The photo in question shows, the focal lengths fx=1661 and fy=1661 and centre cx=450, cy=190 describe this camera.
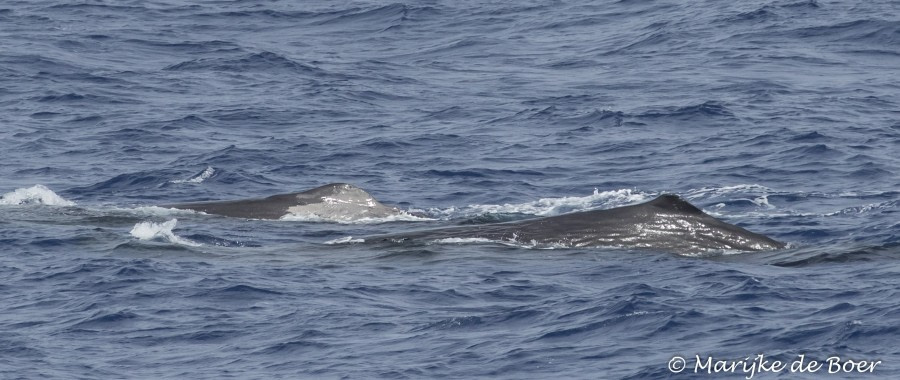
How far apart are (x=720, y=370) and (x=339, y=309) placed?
500 centimetres

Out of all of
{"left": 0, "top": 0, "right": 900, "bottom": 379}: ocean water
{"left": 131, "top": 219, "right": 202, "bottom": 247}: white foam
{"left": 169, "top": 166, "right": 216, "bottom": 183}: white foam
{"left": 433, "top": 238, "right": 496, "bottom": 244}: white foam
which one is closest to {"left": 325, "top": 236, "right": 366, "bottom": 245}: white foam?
{"left": 0, "top": 0, "right": 900, "bottom": 379}: ocean water

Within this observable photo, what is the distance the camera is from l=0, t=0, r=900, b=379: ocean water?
1725 centimetres

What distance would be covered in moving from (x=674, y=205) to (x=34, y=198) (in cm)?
1162

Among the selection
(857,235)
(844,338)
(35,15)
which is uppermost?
(844,338)

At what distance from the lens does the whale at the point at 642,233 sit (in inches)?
868

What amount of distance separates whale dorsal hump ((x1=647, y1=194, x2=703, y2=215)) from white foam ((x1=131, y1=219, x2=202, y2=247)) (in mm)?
6562

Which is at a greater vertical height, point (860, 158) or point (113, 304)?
point (113, 304)

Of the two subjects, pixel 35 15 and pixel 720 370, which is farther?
pixel 35 15

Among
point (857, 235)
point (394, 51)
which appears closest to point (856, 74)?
point (394, 51)

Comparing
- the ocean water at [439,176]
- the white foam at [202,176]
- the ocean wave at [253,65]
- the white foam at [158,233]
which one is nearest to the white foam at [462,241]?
the ocean water at [439,176]

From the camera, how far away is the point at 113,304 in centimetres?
1936

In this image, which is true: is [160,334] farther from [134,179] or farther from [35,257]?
[134,179]

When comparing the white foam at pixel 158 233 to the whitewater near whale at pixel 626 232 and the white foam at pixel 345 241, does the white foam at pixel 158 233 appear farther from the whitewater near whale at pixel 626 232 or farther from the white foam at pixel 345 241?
the whitewater near whale at pixel 626 232

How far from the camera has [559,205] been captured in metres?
27.9
